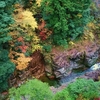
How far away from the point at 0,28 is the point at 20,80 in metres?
5.04

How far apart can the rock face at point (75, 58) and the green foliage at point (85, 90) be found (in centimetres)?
574

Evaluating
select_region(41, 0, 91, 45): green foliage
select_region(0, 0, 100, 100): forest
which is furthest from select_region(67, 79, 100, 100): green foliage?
select_region(41, 0, 91, 45): green foliage

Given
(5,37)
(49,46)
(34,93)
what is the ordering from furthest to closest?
(49,46) → (5,37) → (34,93)

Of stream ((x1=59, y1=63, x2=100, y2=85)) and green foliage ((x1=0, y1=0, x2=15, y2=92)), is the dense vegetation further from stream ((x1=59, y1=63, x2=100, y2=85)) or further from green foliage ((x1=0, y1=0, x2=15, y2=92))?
stream ((x1=59, y1=63, x2=100, y2=85))

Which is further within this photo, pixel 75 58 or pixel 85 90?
pixel 75 58

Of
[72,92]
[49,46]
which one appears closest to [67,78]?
[49,46]

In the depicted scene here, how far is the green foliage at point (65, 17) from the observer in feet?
60.4

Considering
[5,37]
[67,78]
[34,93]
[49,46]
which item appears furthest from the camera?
[67,78]

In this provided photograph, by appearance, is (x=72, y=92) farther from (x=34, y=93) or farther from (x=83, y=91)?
(x=34, y=93)

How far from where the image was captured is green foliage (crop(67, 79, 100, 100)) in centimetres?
1354

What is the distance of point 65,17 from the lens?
18.9m

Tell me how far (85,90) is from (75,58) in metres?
6.72

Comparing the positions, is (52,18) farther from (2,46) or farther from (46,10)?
(2,46)

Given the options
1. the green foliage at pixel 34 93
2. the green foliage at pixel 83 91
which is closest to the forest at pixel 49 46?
the green foliage at pixel 34 93
